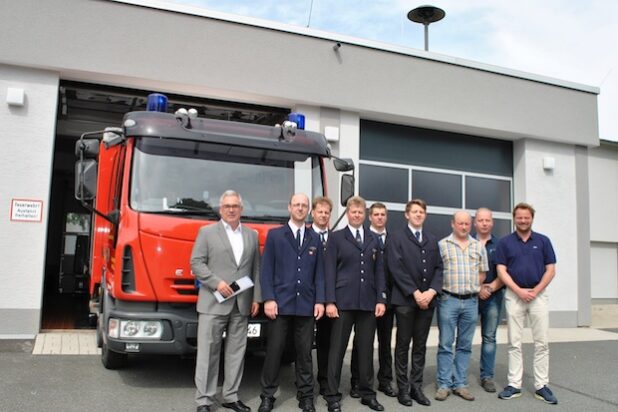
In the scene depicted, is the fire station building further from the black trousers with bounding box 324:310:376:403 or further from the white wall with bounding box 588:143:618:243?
the black trousers with bounding box 324:310:376:403

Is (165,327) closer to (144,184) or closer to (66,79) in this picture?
(144,184)

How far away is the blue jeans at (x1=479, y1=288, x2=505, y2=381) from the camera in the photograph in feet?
19.1

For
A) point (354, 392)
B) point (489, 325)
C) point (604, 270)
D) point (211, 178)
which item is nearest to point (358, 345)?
point (354, 392)

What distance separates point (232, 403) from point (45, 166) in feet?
16.4

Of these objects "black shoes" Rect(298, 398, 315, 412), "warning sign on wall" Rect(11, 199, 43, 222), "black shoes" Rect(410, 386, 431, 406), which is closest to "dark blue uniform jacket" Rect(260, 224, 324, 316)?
"black shoes" Rect(298, 398, 315, 412)

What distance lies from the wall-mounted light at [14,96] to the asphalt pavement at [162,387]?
132 inches

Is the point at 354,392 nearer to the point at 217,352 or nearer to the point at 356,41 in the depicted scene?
the point at 217,352

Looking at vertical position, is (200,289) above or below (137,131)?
below

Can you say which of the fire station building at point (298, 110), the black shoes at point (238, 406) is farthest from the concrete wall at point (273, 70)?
the black shoes at point (238, 406)

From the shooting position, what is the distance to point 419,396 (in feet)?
17.1

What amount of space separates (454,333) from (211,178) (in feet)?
9.35

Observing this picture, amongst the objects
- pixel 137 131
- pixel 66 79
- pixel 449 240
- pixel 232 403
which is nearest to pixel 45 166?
pixel 66 79

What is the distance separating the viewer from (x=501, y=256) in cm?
565

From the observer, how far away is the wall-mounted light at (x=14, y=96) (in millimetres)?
7684
